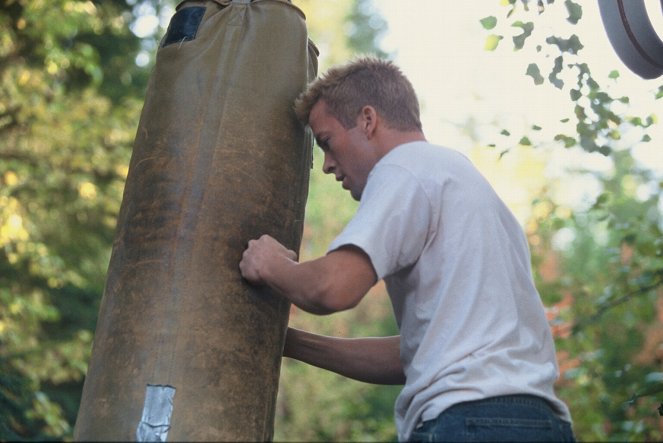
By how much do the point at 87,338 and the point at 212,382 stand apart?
848 cm

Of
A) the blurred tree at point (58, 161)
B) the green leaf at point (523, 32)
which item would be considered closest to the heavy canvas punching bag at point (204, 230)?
the green leaf at point (523, 32)

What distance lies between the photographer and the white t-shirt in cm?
251

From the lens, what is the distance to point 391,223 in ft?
8.53

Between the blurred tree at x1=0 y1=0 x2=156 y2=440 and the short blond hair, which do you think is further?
the blurred tree at x1=0 y1=0 x2=156 y2=440

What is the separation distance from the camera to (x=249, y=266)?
2893 mm

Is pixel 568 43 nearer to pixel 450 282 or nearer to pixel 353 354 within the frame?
pixel 353 354

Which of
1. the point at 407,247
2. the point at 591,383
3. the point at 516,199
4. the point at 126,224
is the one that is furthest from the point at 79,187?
the point at 516,199

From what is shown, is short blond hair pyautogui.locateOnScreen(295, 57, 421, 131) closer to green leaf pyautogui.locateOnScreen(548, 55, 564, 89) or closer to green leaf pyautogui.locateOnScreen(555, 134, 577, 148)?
green leaf pyautogui.locateOnScreen(548, 55, 564, 89)

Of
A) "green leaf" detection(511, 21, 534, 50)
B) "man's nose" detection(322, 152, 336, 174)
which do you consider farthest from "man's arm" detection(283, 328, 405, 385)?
"green leaf" detection(511, 21, 534, 50)

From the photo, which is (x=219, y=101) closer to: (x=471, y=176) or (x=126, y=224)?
(x=126, y=224)

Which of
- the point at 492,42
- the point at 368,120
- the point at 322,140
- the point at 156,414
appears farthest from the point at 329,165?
the point at 492,42

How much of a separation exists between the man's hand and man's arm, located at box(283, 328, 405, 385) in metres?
0.63

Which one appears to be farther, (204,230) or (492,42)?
(492,42)

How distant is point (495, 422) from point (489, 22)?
226cm
